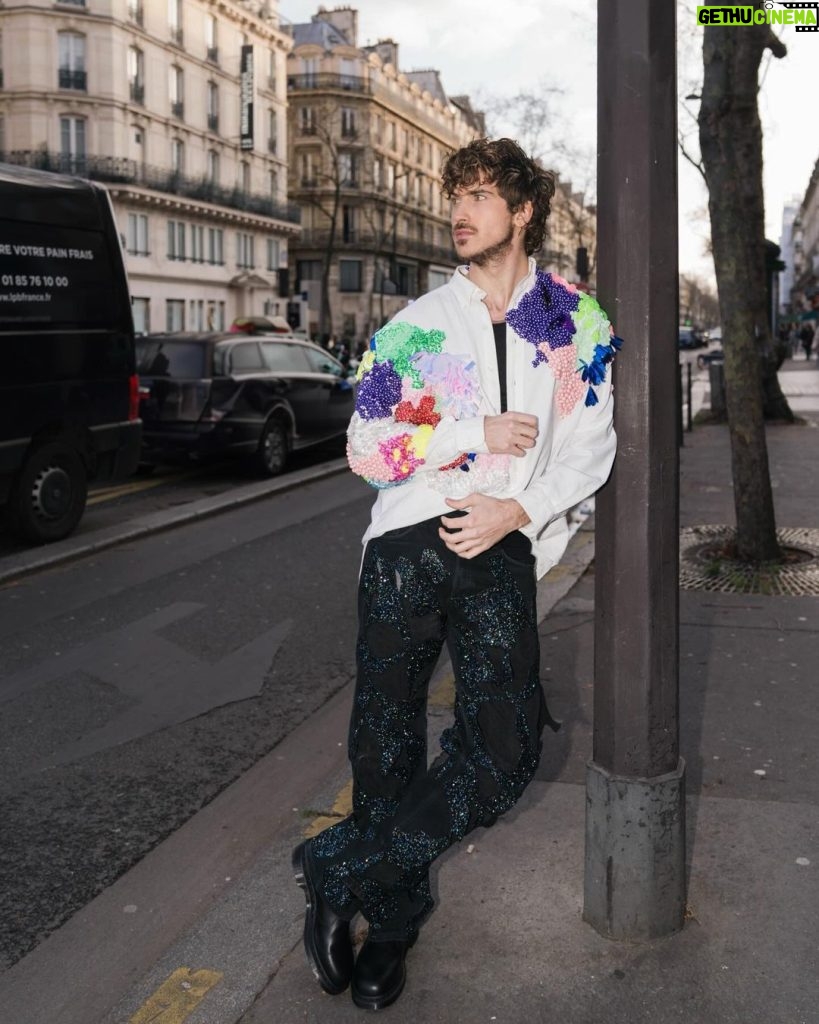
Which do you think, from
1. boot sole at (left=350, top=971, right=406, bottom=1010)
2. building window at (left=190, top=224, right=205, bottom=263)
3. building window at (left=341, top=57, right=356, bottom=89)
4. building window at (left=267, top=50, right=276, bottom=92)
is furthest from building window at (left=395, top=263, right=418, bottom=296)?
boot sole at (left=350, top=971, right=406, bottom=1010)

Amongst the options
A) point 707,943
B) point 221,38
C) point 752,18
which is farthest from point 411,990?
point 221,38

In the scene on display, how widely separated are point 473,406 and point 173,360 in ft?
34.8

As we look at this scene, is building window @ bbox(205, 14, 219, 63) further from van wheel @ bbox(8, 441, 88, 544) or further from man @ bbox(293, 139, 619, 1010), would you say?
man @ bbox(293, 139, 619, 1010)

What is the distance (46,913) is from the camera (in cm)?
337

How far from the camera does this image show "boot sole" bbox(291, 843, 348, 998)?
2.72m

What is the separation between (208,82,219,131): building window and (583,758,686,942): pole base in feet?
187

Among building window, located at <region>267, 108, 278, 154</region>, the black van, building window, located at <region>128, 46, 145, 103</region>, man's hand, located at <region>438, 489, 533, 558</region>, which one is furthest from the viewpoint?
building window, located at <region>267, 108, 278, 154</region>

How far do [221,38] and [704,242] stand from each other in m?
32.0

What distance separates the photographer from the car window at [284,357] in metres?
13.7

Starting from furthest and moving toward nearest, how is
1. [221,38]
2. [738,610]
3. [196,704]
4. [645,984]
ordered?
1. [221,38]
2. [738,610]
3. [196,704]
4. [645,984]

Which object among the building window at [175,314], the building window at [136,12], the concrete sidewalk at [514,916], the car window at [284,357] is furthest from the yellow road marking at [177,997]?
the building window at [136,12]

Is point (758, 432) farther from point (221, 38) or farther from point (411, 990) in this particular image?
point (221, 38)

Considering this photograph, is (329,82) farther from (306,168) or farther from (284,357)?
(284,357)

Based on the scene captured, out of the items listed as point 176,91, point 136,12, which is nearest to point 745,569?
point 136,12
